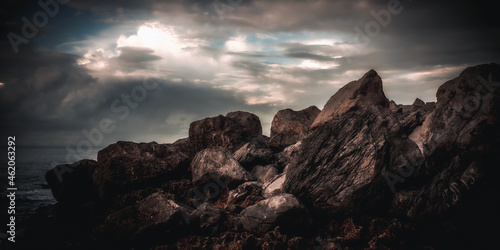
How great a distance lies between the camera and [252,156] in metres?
20.6

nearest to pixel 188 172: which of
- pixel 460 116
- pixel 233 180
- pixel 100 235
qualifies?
pixel 233 180

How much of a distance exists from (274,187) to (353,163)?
13.8 feet

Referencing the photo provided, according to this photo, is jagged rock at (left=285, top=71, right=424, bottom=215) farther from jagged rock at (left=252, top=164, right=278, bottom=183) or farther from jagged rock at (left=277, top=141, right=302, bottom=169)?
jagged rock at (left=277, top=141, right=302, bottom=169)

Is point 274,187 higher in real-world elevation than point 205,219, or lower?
higher

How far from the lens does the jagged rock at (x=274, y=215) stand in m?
A: 11.7

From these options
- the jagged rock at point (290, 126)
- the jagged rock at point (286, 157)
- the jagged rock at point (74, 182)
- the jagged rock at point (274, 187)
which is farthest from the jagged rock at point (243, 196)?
the jagged rock at point (74, 182)

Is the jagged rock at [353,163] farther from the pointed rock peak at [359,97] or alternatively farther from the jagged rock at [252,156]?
the jagged rock at [252,156]

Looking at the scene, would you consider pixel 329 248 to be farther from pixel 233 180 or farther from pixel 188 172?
pixel 188 172

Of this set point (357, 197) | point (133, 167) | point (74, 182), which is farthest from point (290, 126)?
point (74, 182)

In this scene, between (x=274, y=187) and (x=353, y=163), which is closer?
(x=353, y=163)

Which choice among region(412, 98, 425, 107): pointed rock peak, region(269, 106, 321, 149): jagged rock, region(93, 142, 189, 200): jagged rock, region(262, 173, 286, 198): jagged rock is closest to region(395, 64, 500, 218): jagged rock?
region(262, 173, 286, 198): jagged rock

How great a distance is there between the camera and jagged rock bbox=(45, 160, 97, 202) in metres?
18.9

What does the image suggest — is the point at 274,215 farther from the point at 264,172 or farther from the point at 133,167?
the point at 133,167

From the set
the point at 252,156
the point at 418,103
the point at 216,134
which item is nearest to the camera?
A: the point at 252,156
